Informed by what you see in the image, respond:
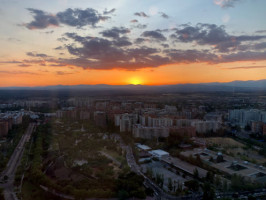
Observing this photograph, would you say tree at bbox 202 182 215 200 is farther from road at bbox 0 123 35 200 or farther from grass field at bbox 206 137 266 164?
road at bbox 0 123 35 200

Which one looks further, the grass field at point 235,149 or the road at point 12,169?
the grass field at point 235,149

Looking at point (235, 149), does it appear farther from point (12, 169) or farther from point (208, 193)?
point (12, 169)

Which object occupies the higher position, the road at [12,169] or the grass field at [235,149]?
the road at [12,169]

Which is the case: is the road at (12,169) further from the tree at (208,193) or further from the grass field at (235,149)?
the grass field at (235,149)

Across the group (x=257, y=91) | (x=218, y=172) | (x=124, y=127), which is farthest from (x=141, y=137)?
(x=257, y=91)

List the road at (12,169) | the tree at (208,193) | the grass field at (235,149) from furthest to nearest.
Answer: the grass field at (235,149), the road at (12,169), the tree at (208,193)

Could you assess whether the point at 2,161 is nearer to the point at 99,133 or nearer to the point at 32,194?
the point at 32,194

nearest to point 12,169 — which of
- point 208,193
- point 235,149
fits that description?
point 208,193

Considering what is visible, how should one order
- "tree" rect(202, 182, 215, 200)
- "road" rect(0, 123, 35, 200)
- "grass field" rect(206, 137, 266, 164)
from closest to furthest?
"tree" rect(202, 182, 215, 200) → "road" rect(0, 123, 35, 200) → "grass field" rect(206, 137, 266, 164)

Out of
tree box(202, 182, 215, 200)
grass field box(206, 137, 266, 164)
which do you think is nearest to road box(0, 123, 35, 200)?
tree box(202, 182, 215, 200)

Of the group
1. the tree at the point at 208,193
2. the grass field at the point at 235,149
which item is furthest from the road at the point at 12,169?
the grass field at the point at 235,149

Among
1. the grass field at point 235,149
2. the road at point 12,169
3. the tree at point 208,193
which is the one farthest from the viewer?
the grass field at point 235,149
